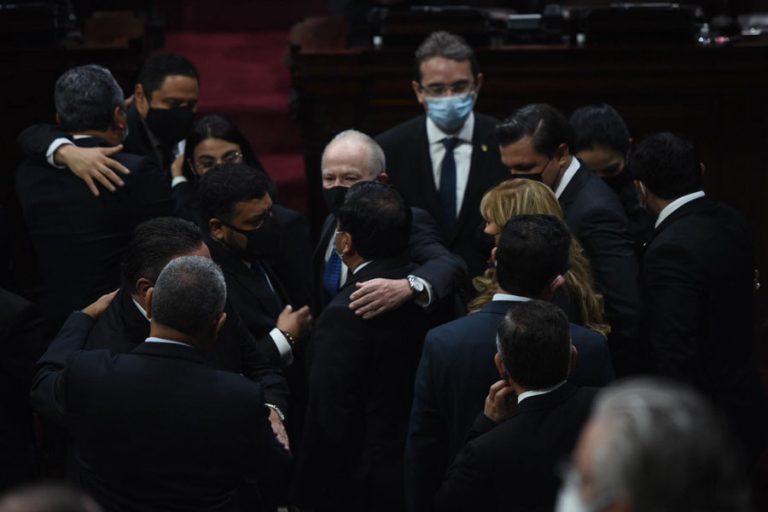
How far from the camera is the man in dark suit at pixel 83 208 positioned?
3.37 meters

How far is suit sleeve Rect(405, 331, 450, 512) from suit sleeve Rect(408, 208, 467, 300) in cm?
32

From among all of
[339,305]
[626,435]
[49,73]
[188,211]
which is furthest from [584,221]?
[49,73]

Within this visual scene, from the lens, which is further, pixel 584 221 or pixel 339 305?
pixel 584 221

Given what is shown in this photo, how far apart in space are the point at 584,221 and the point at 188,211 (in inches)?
48.1

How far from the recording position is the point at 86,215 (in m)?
3.36

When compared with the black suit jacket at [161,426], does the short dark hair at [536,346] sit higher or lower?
higher

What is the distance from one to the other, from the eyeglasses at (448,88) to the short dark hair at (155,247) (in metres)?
1.42

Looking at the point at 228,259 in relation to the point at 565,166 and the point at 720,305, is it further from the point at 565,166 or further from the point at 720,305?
the point at 720,305

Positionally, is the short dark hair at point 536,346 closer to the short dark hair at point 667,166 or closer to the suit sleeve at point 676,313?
the suit sleeve at point 676,313

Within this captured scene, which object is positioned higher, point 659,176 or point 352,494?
point 659,176

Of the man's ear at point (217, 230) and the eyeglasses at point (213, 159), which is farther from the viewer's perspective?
the eyeglasses at point (213, 159)

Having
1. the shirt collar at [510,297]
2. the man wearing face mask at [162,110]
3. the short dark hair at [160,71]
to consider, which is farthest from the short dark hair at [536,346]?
the short dark hair at [160,71]

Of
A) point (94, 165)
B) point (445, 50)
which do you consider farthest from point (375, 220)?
point (445, 50)

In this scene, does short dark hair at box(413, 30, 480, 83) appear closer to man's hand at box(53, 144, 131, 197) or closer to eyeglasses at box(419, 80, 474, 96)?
eyeglasses at box(419, 80, 474, 96)
